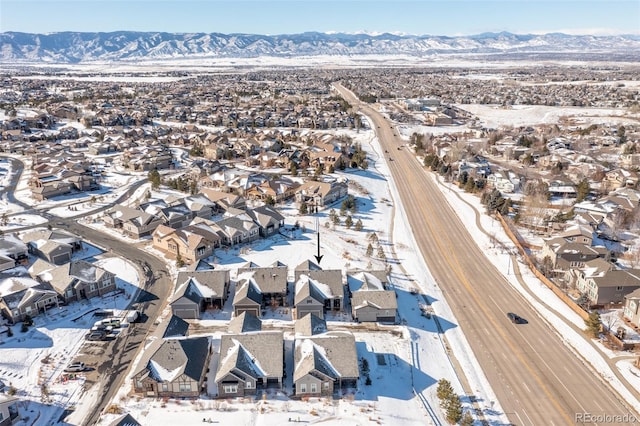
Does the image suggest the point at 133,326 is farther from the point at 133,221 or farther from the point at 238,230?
the point at 133,221

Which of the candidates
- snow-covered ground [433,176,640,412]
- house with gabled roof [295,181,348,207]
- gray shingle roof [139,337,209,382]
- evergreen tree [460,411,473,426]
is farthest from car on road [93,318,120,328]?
snow-covered ground [433,176,640,412]

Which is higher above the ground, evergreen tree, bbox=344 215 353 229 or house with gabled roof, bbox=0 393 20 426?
evergreen tree, bbox=344 215 353 229

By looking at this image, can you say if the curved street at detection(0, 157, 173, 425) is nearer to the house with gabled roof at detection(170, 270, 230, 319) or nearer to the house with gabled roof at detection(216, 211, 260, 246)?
the house with gabled roof at detection(170, 270, 230, 319)

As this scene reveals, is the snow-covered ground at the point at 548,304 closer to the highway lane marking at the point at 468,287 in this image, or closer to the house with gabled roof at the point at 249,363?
the highway lane marking at the point at 468,287

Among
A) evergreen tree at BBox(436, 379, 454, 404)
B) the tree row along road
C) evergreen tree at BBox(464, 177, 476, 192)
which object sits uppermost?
evergreen tree at BBox(464, 177, 476, 192)

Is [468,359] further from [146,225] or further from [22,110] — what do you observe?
[22,110]

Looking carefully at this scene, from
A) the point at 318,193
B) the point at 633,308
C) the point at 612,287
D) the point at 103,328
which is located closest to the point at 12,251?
the point at 103,328
